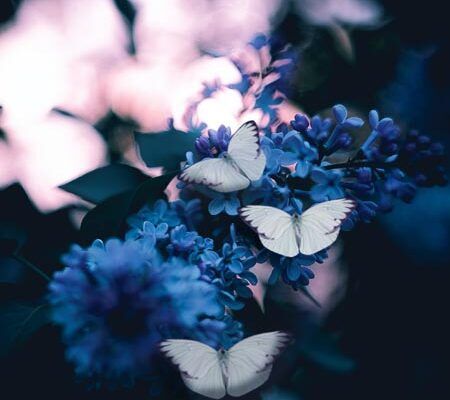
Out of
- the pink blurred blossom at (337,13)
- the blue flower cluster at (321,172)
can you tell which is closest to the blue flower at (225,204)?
the blue flower cluster at (321,172)

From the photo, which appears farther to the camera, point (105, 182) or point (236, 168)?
point (105, 182)

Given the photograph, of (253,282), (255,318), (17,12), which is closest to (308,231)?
(253,282)

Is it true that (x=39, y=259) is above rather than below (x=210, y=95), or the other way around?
below

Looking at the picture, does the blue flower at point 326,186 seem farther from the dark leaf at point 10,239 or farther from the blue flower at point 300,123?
the dark leaf at point 10,239

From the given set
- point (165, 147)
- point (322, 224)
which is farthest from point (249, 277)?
point (165, 147)

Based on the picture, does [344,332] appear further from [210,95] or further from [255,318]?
[210,95]

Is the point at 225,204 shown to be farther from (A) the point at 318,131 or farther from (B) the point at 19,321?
(B) the point at 19,321
